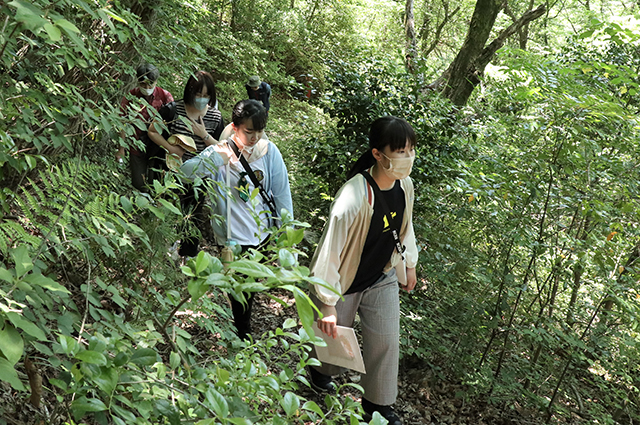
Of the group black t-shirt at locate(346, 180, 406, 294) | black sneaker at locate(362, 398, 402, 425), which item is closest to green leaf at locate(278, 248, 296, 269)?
black t-shirt at locate(346, 180, 406, 294)

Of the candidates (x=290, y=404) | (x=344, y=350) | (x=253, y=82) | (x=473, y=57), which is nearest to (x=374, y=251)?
(x=344, y=350)

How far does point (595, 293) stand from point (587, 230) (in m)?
0.88

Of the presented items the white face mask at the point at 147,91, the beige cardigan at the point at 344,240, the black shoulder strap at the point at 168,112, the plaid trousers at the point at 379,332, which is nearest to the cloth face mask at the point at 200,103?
the black shoulder strap at the point at 168,112

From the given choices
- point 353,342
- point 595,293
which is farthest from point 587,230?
point 353,342

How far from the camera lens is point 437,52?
741 inches

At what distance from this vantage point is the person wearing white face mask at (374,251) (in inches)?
125

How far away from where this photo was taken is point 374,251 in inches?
132

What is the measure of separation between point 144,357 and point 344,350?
194 cm

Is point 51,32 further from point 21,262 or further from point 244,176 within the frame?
point 244,176

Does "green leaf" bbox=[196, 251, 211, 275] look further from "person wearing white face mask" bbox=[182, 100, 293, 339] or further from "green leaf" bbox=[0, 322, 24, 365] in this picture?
"person wearing white face mask" bbox=[182, 100, 293, 339]

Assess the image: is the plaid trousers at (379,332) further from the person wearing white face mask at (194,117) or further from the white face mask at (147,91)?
the white face mask at (147,91)

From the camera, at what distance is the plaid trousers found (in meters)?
3.33

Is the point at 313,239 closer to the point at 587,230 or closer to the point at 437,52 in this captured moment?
the point at 587,230

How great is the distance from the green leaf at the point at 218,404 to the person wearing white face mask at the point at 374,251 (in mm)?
1892
